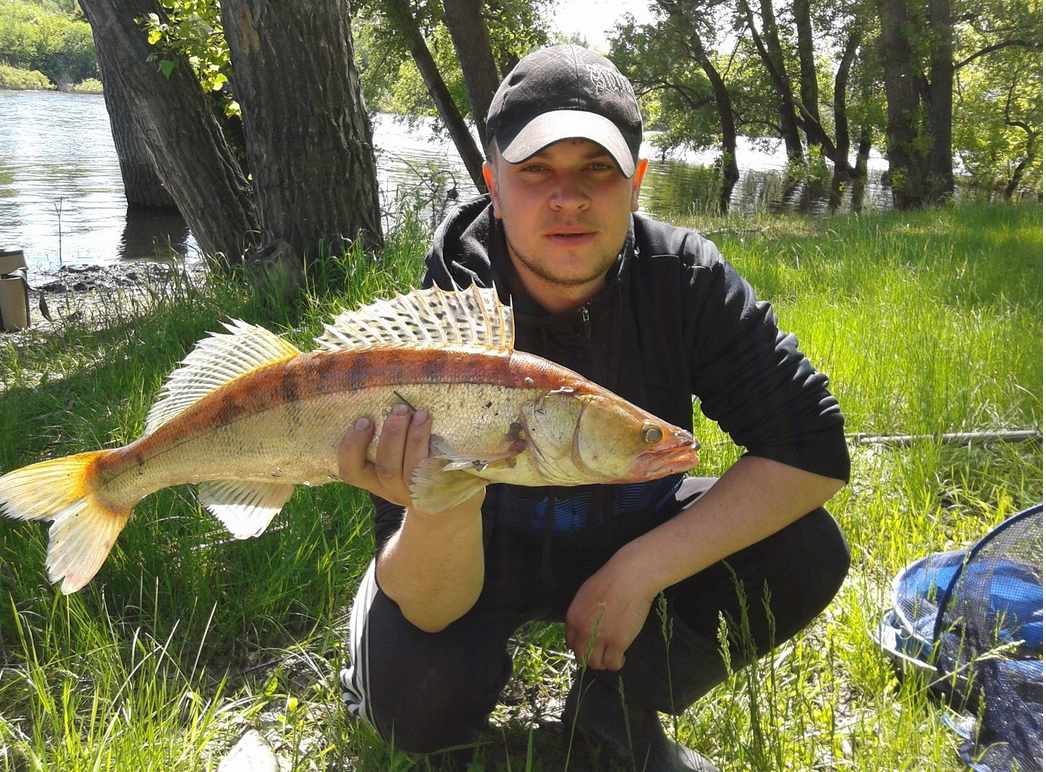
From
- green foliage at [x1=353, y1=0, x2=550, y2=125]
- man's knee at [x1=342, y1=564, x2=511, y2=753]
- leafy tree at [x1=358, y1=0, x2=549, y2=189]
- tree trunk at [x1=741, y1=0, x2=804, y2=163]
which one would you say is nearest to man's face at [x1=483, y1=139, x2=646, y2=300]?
man's knee at [x1=342, y1=564, x2=511, y2=753]

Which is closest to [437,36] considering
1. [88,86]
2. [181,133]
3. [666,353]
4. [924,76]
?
[924,76]

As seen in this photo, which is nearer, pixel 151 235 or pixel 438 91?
pixel 438 91

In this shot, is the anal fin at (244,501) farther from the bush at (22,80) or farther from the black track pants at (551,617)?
the bush at (22,80)

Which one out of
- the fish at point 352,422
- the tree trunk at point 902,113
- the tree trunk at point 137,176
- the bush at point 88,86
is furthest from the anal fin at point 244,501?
the bush at point 88,86

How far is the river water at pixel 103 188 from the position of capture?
10.9 m

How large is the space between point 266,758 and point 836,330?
4.19m

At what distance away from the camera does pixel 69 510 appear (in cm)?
219

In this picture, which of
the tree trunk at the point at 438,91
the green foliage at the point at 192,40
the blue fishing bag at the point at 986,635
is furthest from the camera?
the tree trunk at the point at 438,91

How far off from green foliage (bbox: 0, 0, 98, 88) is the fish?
240 ft

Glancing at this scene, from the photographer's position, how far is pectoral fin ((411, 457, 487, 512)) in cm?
189

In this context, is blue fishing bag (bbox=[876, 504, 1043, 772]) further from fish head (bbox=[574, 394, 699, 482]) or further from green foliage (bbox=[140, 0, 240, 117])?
green foliage (bbox=[140, 0, 240, 117])

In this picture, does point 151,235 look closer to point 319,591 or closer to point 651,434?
point 319,591

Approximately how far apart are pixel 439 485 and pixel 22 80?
6992cm

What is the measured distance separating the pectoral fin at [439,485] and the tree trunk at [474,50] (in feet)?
30.7
